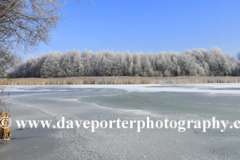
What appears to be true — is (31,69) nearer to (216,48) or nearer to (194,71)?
(194,71)

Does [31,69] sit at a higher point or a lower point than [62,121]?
higher

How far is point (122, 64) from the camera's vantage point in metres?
38.1

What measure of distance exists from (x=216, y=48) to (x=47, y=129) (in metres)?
42.8

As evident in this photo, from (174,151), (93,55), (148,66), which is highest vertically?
(93,55)

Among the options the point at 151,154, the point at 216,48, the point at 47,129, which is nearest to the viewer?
the point at 151,154

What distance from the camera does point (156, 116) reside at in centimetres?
295

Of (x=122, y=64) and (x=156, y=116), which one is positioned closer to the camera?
(x=156, y=116)

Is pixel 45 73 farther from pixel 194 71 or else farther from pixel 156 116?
pixel 156 116

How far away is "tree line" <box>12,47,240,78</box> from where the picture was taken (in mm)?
35188

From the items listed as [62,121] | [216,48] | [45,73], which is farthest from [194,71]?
[62,121]

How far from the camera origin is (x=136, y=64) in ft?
121

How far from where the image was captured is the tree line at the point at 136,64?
35188 mm

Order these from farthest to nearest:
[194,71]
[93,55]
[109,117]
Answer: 1. [93,55]
2. [194,71]
3. [109,117]

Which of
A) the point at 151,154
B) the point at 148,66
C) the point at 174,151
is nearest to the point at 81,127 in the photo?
the point at 151,154
